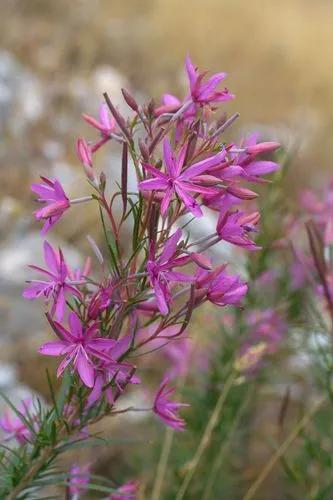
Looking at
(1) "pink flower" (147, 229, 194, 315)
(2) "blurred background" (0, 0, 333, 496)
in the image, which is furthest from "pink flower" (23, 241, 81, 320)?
(2) "blurred background" (0, 0, 333, 496)

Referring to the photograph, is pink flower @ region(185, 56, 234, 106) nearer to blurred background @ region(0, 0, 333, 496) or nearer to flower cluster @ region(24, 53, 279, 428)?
flower cluster @ region(24, 53, 279, 428)

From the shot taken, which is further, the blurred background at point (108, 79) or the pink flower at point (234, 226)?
the blurred background at point (108, 79)

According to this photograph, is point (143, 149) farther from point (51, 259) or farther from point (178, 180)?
point (51, 259)

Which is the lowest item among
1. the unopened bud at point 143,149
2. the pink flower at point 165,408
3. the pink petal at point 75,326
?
the pink flower at point 165,408

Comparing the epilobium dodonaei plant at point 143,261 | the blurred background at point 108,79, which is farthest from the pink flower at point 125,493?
the blurred background at point 108,79

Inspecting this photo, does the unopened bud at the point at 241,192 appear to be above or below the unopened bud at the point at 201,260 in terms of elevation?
above

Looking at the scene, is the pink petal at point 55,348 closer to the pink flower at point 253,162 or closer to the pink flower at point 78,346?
the pink flower at point 78,346

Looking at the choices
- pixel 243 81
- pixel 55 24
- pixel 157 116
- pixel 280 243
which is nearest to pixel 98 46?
pixel 55 24

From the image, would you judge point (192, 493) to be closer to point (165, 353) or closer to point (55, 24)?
point (165, 353)
